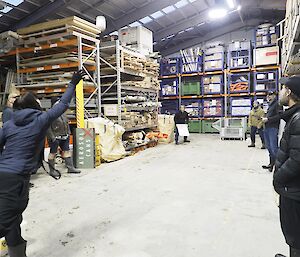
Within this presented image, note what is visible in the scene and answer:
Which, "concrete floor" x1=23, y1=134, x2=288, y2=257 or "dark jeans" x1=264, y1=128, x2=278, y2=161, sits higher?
"dark jeans" x1=264, y1=128, x2=278, y2=161

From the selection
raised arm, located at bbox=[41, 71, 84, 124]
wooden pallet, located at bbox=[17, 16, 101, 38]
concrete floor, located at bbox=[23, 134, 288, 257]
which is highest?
wooden pallet, located at bbox=[17, 16, 101, 38]

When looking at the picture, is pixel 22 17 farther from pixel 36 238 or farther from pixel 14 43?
pixel 36 238

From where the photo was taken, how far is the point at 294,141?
1.87 metres

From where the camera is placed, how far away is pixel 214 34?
1538 centimetres

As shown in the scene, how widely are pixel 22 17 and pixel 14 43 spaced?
1.90 meters

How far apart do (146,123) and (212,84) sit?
564 cm

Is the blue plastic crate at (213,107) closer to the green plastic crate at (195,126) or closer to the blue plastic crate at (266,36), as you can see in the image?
the green plastic crate at (195,126)

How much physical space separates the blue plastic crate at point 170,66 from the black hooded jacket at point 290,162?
41.5ft

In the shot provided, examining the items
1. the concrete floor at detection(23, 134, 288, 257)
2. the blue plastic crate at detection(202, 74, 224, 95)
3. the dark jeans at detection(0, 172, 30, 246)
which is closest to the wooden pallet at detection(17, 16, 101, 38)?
the concrete floor at detection(23, 134, 288, 257)

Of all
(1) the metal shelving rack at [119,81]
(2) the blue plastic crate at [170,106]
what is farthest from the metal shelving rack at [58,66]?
(2) the blue plastic crate at [170,106]

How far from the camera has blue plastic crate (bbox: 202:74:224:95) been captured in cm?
Result: 1341

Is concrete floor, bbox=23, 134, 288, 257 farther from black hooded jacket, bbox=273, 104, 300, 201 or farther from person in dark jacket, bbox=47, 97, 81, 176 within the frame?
black hooded jacket, bbox=273, 104, 300, 201

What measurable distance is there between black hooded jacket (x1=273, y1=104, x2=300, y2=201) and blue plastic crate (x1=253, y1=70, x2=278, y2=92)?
11.4m

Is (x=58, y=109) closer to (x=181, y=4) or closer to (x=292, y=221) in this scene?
(x=292, y=221)
